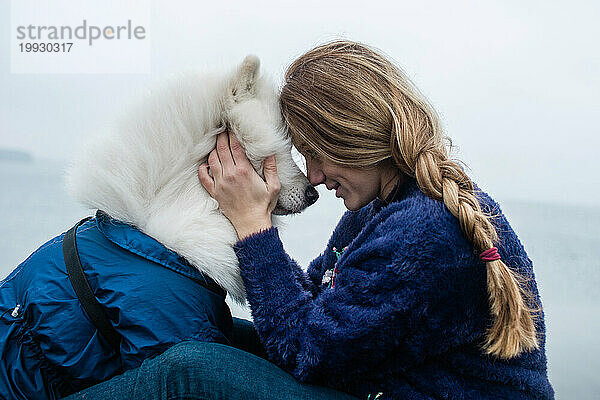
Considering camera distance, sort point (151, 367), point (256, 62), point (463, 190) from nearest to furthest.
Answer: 1. point (151, 367)
2. point (463, 190)
3. point (256, 62)

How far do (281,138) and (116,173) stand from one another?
0.38 metres

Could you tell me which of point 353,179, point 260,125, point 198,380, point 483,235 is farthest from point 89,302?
point 483,235

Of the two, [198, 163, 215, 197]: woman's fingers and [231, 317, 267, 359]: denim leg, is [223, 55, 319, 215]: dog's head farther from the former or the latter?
[231, 317, 267, 359]: denim leg

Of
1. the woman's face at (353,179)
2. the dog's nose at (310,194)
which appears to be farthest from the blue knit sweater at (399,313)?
the dog's nose at (310,194)

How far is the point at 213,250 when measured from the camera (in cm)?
125

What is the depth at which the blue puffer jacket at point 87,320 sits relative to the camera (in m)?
1.11

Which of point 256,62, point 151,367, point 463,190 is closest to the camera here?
point 151,367

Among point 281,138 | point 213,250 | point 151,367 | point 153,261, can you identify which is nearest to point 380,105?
point 281,138

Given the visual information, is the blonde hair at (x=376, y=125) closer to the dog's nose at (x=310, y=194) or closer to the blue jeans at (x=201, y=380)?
the dog's nose at (x=310, y=194)

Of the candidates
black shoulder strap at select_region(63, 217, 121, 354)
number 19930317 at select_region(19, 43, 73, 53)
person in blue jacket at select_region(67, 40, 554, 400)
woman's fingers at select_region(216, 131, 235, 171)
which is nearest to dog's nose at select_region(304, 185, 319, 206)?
person in blue jacket at select_region(67, 40, 554, 400)

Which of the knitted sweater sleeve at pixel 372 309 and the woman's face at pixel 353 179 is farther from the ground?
the woman's face at pixel 353 179

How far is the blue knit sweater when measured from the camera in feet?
3.58

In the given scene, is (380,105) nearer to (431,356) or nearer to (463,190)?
(463,190)

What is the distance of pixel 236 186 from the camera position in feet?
4.30
